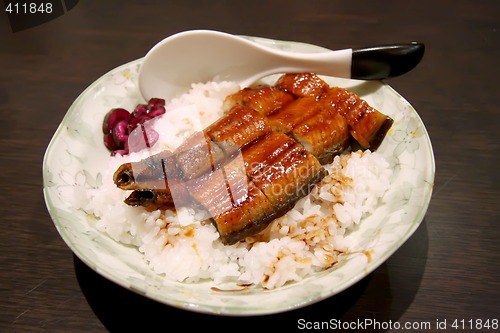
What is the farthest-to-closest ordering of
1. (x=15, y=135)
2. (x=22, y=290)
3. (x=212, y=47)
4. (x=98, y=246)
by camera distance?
(x=15, y=135) → (x=212, y=47) → (x=22, y=290) → (x=98, y=246)

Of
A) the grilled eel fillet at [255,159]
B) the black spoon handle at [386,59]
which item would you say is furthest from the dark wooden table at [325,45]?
the black spoon handle at [386,59]

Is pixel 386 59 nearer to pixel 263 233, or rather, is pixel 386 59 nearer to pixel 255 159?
pixel 255 159

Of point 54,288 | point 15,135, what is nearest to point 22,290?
point 54,288

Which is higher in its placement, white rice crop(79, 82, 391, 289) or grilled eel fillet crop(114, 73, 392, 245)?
grilled eel fillet crop(114, 73, 392, 245)

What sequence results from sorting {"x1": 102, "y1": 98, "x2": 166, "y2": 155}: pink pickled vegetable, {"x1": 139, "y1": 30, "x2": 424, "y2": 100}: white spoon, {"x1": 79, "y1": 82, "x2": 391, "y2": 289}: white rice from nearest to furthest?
{"x1": 79, "y1": 82, "x2": 391, "y2": 289}: white rice → {"x1": 102, "y1": 98, "x2": 166, "y2": 155}: pink pickled vegetable → {"x1": 139, "y1": 30, "x2": 424, "y2": 100}: white spoon

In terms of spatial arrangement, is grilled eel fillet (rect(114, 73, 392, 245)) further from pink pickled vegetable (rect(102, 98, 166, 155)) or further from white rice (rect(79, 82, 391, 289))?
pink pickled vegetable (rect(102, 98, 166, 155))

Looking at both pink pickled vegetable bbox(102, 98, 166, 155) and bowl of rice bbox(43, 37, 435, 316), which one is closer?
bowl of rice bbox(43, 37, 435, 316)

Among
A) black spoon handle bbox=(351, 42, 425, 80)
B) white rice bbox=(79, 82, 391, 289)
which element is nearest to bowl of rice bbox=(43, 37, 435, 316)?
white rice bbox=(79, 82, 391, 289)

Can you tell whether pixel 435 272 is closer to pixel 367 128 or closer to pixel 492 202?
pixel 492 202
